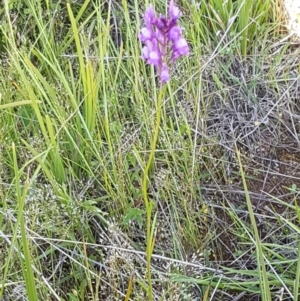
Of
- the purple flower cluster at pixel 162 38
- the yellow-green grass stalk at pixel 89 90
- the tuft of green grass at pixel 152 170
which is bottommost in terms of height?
the tuft of green grass at pixel 152 170

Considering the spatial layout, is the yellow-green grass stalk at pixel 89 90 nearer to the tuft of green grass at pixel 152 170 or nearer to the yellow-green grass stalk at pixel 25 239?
the tuft of green grass at pixel 152 170

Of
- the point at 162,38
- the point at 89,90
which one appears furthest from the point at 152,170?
A: the point at 162,38

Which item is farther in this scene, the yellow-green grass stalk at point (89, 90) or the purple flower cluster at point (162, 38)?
the yellow-green grass stalk at point (89, 90)

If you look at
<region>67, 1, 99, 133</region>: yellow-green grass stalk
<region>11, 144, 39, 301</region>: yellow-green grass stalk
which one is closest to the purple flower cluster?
<region>11, 144, 39, 301</region>: yellow-green grass stalk

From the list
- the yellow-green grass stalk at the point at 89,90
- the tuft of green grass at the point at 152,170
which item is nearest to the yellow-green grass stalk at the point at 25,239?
the tuft of green grass at the point at 152,170

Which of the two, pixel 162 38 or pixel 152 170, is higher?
pixel 162 38

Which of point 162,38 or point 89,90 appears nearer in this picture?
point 162,38

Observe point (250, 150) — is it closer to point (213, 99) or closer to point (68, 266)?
point (213, 99)

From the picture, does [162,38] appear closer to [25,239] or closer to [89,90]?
[25,239]

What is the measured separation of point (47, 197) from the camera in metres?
1.08

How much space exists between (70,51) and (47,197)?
24.9 inches

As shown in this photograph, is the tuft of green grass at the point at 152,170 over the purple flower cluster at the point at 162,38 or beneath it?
beneath

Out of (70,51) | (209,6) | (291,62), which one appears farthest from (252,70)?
(70,51)

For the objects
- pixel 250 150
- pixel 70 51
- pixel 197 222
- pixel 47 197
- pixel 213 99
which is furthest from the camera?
pixel 70 51
